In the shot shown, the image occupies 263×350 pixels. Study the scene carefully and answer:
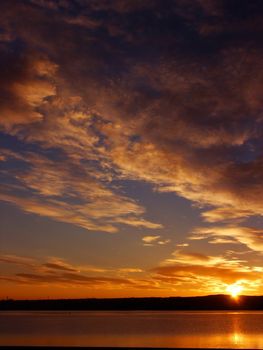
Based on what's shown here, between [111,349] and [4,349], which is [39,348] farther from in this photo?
[111,349]

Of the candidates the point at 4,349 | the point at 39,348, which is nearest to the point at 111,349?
the point at 39,348

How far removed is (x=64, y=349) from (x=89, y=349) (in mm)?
1993

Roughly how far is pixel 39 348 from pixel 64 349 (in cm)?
190

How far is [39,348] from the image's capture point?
36.2 m

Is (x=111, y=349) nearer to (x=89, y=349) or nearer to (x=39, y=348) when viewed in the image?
(x=89, y=349)

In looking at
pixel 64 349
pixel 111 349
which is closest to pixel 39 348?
pixel 64 349

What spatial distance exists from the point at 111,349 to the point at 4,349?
26.2 feet

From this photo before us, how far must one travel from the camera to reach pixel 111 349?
1401 inches

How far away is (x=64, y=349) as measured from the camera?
36.5 meters

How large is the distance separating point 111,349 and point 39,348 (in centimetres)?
558

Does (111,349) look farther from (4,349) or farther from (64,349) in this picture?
(4,349)

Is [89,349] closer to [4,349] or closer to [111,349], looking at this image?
[111,349]

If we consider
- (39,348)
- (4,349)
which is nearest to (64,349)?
(39,348)

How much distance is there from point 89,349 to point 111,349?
180 cm
